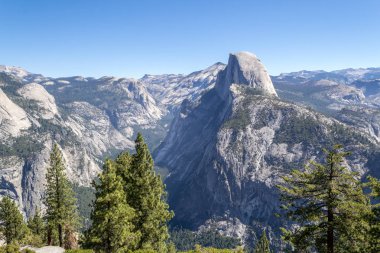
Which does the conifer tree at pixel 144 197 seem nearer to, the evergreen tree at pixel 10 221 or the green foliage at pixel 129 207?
the green foliage at pixel 129 207

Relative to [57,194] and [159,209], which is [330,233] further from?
[57,194]

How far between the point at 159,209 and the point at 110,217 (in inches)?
396

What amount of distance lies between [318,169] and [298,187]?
2.50 meters

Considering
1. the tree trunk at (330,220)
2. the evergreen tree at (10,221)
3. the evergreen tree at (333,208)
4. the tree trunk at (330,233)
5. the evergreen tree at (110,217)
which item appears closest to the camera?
the evergreen tree at (333,208)

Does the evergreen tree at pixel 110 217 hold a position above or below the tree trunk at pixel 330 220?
below

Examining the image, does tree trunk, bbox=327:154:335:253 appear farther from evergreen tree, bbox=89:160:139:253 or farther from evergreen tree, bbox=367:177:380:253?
evergreen tree, bbox=89:160:139:253

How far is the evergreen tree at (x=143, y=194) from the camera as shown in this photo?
47.1 meters

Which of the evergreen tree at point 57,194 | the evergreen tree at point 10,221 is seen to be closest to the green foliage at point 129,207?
the evergreen tree at point 57,194

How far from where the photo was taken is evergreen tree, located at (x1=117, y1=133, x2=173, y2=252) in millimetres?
47094

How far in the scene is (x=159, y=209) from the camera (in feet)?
160

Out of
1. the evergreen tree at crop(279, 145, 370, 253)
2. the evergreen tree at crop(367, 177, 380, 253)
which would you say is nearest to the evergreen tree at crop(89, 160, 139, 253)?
the evergreen tree at crop(279, 145, 370, 253)

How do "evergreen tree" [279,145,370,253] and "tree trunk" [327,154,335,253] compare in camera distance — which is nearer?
"evergreen tree" [279,145,370,253]

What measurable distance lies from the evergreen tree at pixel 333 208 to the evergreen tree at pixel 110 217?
64.4 feet

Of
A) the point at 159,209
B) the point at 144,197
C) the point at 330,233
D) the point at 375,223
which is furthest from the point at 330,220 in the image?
the point at 159,209
